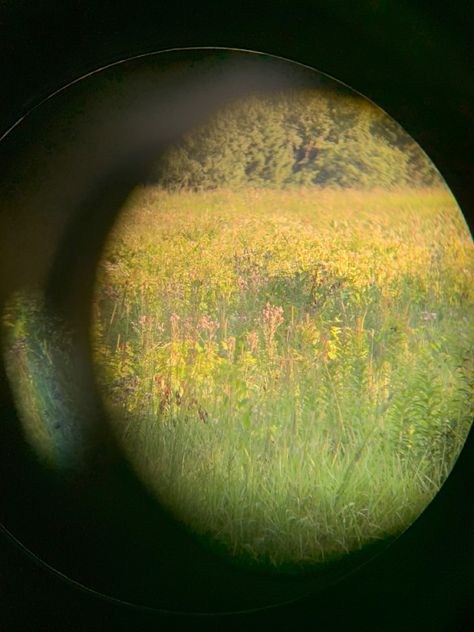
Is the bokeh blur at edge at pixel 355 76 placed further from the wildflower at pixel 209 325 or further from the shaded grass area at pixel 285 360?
the wildflower at pixel 209 325

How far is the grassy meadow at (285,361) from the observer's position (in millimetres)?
1378

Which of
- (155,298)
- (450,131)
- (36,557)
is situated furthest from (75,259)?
(450,131)

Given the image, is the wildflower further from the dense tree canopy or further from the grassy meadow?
the dense tree canopy

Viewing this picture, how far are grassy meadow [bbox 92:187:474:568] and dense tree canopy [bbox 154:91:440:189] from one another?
25 millimetres

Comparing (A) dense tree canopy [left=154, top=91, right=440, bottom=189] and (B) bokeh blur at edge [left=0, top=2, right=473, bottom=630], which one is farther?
(A) dense tree canopy [left=154, top=91, right=440, bottom=189]

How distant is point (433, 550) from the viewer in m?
1.33

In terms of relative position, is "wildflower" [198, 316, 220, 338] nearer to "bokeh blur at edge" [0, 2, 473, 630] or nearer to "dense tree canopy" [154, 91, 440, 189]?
"dense tree canopy" [154, 91, 440, 189]

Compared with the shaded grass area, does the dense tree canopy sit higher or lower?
higher

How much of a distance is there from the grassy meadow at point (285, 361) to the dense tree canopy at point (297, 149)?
25mm

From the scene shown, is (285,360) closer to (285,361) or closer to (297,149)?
(285,361)

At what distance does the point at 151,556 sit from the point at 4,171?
662 mm

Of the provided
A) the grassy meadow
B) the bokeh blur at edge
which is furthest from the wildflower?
the bokeh blur at edge

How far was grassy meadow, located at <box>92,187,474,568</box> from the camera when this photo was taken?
1.38 m

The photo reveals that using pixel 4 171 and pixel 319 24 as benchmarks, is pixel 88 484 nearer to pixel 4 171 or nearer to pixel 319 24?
pixel 4 171
